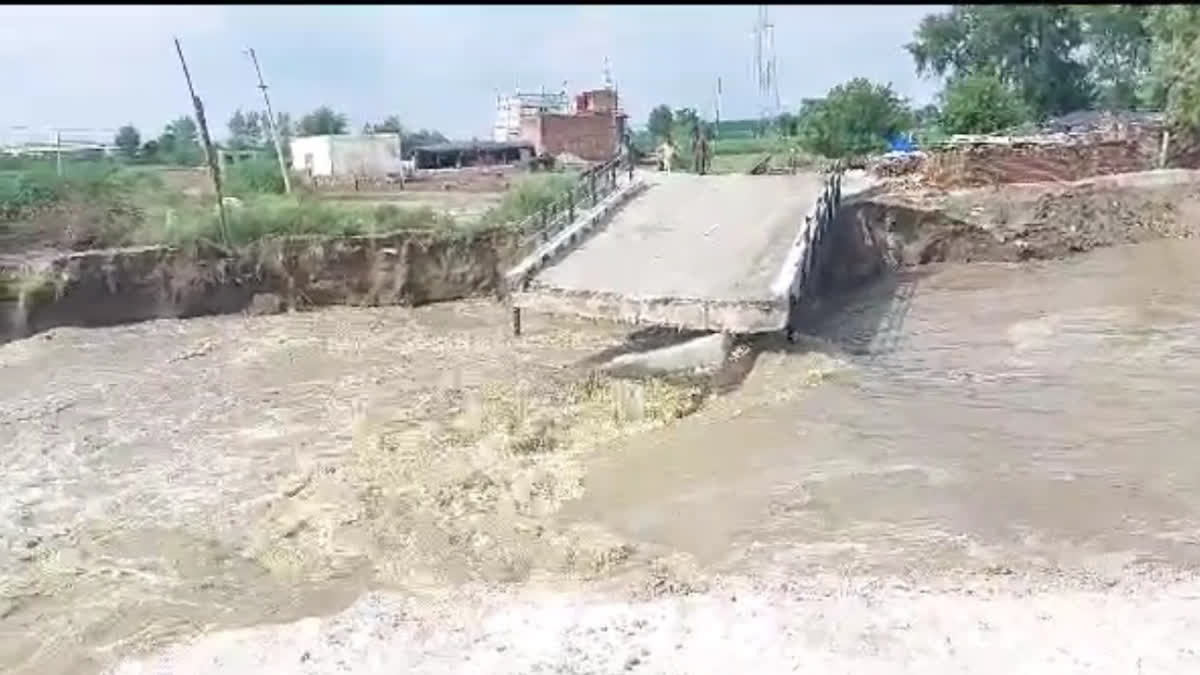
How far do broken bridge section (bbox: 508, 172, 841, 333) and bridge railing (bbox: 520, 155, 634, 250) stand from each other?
0.27 meters

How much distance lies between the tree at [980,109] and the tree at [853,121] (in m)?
1.69

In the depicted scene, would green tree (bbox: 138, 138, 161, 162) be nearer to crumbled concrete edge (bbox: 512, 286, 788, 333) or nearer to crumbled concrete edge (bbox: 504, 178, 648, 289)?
crumbled concrete edge (bbox: 504, 178, 648, 289)

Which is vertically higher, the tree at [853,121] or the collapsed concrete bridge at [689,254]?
the tree at [853,121]

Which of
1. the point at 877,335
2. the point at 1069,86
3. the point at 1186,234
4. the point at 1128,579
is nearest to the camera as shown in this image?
→ the point at 1128,579

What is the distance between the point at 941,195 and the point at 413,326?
10.6m

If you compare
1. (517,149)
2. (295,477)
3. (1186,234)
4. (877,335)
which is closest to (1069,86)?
(517,149)

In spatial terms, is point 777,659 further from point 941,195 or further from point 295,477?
point 941,195

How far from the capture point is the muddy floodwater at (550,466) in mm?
8086

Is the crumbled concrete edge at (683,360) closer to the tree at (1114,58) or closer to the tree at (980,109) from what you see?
the tree at (980,109)

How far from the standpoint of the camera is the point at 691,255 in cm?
1524

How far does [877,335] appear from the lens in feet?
51.1

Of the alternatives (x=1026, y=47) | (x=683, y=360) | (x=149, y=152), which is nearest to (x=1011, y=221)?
(x=683, y=360)

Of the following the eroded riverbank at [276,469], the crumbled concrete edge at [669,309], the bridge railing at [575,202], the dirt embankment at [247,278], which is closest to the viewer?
the eroded riverbank at [276,469]

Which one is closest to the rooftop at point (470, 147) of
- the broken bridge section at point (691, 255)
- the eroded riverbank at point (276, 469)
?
the broken bridge section at point (691, 255)
